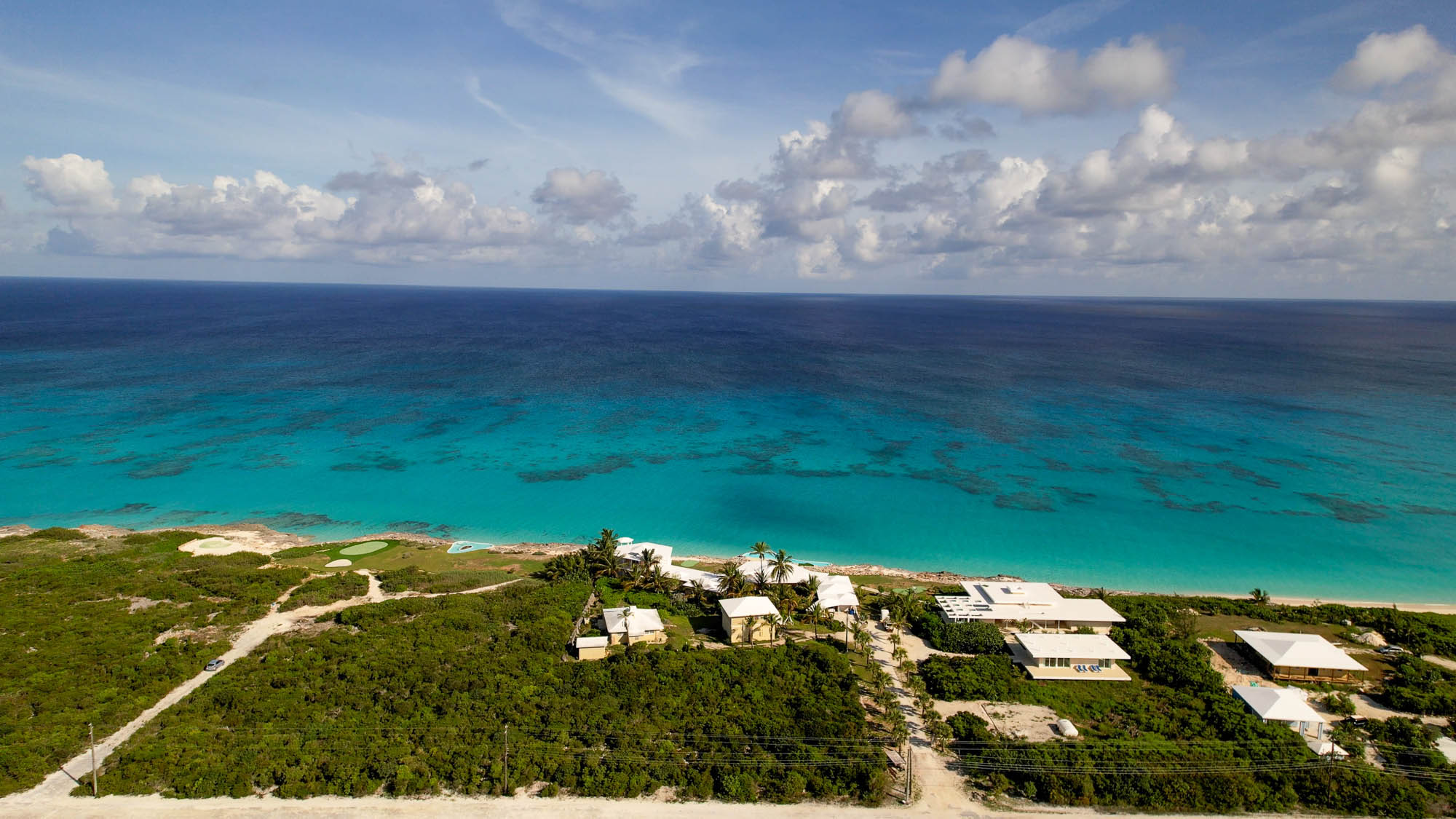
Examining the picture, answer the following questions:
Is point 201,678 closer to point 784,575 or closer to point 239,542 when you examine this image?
point 239,542

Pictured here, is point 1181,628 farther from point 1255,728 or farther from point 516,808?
point 516,808

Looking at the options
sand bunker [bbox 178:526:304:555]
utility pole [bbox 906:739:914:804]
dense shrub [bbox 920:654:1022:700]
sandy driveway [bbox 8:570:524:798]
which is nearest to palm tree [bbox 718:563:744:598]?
dense shrub [bbox 920:654:1022:700]

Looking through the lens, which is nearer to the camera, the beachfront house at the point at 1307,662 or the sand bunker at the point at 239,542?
the beachfront house at the point at 1307,662

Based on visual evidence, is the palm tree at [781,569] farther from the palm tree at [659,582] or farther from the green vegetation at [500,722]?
the palm tree at [659,582]

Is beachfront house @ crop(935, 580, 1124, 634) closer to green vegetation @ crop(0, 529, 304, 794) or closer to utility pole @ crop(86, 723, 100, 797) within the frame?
utility pole @ crop(86, 723, 100, 797)

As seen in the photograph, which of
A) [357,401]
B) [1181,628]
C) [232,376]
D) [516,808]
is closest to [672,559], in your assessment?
[516,808]

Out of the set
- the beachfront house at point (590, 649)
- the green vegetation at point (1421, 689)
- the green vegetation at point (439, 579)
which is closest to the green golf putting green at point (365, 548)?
the green vegetation at point (439, 579)

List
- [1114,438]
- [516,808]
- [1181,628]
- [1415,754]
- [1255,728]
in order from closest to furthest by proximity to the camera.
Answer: [516,808]
[1415,754]
[1255,728]
[1181,628]
[1114,438]
